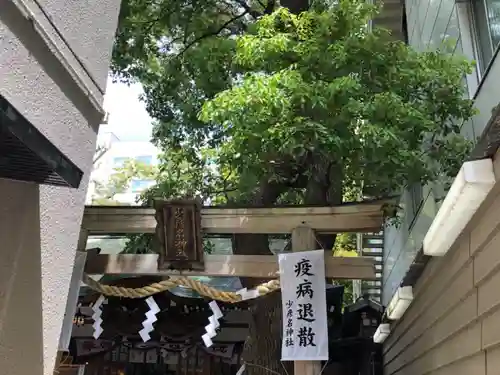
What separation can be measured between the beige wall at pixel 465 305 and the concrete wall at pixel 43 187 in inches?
115

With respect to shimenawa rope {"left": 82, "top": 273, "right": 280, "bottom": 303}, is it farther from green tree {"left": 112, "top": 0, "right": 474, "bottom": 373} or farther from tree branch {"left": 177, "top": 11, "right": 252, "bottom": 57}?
tree branch {"left": 177, "top": 11, "right": 252, "bottom": 57}

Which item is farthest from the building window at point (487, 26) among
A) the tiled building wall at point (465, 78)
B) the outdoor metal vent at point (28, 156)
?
the outdoor metal vent at point (28, 156)

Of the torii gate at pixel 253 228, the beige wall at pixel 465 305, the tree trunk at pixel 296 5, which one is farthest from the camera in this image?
the tree trunk at pixel 296 5

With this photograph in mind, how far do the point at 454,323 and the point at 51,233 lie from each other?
11.7ft

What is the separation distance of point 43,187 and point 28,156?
0.67m

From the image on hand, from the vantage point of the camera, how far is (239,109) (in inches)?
231

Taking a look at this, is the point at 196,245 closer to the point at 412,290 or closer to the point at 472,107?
the point at 412,290

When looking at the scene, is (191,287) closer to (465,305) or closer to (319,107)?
(319,107)

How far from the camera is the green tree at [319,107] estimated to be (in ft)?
19.2

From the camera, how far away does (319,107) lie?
19.6 ft

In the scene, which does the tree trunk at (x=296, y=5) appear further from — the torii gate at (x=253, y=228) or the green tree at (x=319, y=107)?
the torii gate at (x=253, y=228)

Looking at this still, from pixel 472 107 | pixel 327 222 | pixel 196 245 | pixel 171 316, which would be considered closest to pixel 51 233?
pixel 196 245

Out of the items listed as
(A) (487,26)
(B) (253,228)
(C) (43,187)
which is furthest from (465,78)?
(C) (43,187)

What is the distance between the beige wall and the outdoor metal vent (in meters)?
2.69
